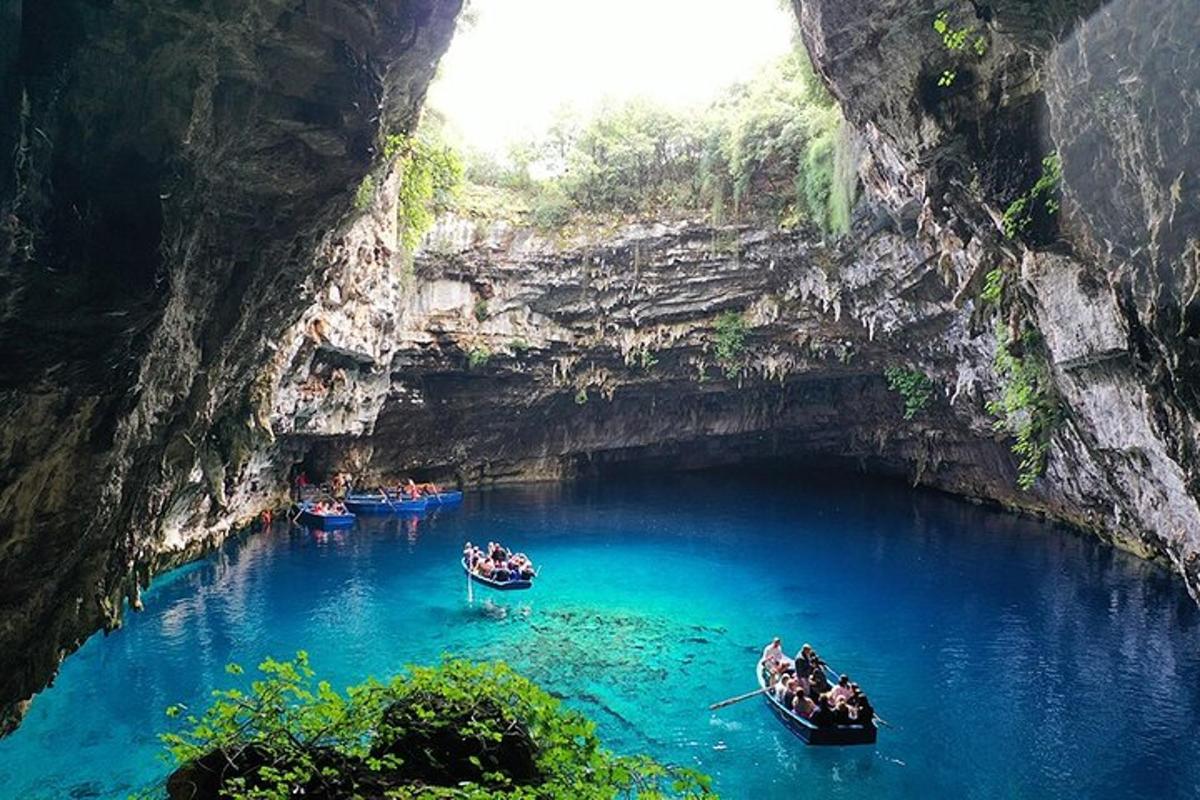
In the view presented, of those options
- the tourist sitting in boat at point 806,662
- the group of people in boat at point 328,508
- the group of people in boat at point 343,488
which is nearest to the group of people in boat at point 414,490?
the group of people in boat at point 343,488

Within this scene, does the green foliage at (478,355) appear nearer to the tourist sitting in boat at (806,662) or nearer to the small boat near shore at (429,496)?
the small boat near shore at (429,496)

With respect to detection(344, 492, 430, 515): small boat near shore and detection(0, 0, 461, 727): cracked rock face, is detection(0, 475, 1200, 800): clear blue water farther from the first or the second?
detection(0, 0, 461, 727): cracked rock face

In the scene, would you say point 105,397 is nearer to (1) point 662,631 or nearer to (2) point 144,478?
(2) point 144,478

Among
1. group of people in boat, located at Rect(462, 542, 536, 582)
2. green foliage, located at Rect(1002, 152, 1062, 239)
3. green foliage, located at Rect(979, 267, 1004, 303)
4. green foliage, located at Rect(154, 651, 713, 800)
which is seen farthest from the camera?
group of people in boat, located at Rect(462, 542, 536, 582)

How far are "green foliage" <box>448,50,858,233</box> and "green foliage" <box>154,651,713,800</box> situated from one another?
56.5 ft

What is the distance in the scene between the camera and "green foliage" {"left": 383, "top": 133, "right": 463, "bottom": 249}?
15541mm

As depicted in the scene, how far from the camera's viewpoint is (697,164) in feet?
83.5

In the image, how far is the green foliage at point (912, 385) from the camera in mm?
26797

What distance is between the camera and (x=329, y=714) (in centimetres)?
527

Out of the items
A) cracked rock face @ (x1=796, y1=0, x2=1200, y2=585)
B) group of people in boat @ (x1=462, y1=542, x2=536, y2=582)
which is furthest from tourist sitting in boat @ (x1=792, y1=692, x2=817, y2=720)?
group of people in boat @ (x1=462, y1=542, x2=536, y2=582)

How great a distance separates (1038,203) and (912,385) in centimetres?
1856

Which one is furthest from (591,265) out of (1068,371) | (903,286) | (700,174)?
(1068,371)

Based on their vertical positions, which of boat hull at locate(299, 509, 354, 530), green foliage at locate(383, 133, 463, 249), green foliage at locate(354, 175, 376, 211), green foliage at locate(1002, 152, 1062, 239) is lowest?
boat hull at locate(299, 509, 354, 530)

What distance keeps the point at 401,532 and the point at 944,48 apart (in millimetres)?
21407
